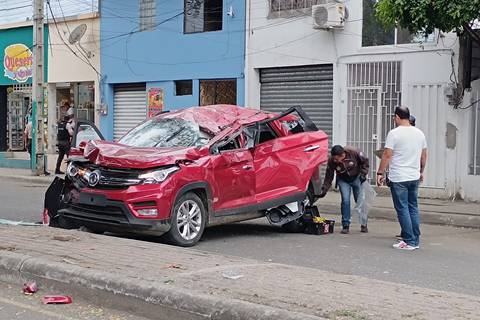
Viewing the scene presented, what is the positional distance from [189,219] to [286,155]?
1833 millimetres

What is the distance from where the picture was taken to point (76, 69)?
2167 centimetres

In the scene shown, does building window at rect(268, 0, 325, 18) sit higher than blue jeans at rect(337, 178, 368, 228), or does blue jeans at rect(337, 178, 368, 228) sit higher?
building window at rect(268, 0, 325, 18)

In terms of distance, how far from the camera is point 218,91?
1828cm

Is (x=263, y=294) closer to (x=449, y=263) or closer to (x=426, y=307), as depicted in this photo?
(x=426, y=307)

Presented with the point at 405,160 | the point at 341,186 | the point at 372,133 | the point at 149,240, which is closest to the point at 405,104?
the point at 372,133

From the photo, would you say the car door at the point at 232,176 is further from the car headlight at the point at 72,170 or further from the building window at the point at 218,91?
the building window at the point at 218,91

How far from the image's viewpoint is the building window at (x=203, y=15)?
1809 cm

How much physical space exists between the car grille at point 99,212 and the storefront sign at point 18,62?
15.4 meters

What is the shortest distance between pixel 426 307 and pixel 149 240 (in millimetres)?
4564

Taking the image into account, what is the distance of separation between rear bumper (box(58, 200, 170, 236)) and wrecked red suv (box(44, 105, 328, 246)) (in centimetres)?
1

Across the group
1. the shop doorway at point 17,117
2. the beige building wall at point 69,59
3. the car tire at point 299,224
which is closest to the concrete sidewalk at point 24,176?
the beige building wall at point 69,59

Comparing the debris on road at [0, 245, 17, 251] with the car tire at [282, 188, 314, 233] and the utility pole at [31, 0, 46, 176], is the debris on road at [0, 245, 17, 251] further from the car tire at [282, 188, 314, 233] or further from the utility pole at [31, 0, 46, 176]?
the utility pole at [31, 0, 46, 176]

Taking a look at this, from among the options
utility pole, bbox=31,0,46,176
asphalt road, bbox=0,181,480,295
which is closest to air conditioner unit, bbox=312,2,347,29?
asphalt road, bbox=0,181,480,295

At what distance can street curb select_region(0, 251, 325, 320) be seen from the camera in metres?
4.92
